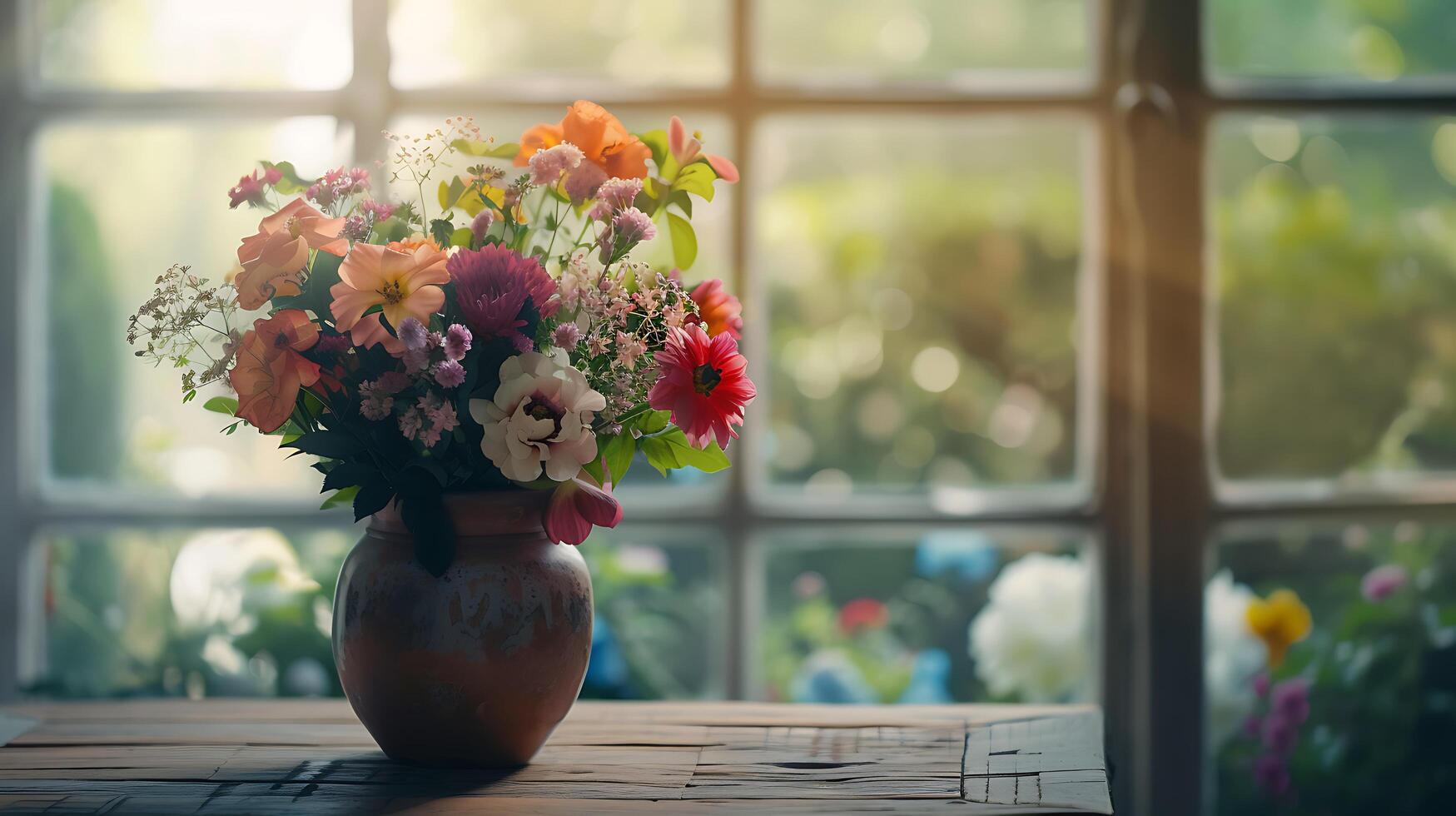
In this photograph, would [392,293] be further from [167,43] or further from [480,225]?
[167,43]

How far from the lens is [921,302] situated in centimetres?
164

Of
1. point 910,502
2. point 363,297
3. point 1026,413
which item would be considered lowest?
point 910,502

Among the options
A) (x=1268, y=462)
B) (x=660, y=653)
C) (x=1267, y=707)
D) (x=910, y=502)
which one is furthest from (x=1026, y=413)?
(x=660, y=653)

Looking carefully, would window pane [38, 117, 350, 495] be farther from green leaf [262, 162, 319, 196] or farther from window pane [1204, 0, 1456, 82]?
window pane [1204, 0, 1456, 82]

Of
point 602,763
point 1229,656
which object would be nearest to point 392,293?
point 602,763

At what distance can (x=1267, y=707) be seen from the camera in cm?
159

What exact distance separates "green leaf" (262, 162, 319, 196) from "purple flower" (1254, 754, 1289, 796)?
1423mm

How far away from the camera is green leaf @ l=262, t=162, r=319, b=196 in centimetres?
96

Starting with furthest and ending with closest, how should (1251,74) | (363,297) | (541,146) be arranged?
(1251,74) → (541,146) → (363,297)

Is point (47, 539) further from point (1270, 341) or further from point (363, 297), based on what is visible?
point (1270, 341)

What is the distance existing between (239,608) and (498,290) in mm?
969

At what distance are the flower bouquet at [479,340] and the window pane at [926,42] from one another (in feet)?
2.24

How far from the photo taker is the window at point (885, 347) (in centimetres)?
157

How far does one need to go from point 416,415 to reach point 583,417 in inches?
5.1
